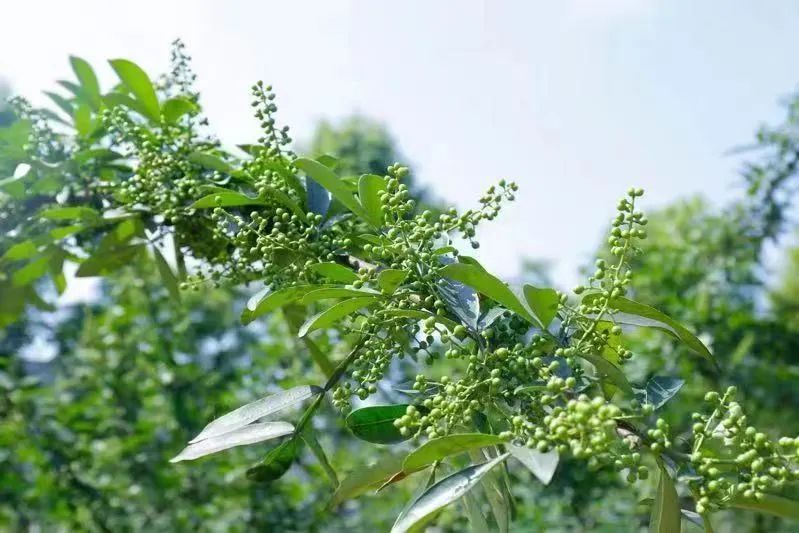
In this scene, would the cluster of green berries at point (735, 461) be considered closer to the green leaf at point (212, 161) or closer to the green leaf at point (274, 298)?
the green leaf at point (274, 298)

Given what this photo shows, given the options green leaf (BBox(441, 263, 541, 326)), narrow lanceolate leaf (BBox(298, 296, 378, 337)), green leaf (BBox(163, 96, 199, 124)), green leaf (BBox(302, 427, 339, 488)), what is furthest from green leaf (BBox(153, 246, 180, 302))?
green leaf (BBox(441, 263, 541, 326))

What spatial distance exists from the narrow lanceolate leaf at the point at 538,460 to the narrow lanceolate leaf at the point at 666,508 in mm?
130

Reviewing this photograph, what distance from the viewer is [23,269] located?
1.47 metres

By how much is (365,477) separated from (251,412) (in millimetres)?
125

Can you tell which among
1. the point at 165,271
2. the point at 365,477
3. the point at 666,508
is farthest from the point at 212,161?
the point at 666,508

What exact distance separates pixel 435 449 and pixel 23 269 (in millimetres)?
991

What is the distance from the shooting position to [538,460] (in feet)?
2.15

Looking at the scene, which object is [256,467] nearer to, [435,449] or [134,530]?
[435,449]

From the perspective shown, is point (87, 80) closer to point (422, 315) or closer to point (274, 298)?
point (274, 298)

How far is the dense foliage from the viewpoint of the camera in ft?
2.32

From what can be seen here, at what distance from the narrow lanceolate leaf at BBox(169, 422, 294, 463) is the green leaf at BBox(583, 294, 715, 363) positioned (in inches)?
12.4

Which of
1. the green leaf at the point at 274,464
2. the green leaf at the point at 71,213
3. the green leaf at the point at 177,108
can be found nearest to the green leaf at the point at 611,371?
the green leaf at the point at 274,464

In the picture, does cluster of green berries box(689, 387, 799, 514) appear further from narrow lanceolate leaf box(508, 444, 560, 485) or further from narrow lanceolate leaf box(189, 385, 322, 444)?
narrow lanceolate leaf box(189, 385, 322, 444)

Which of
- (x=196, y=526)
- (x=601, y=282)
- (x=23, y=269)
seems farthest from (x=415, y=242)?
(x=196, y=526)
